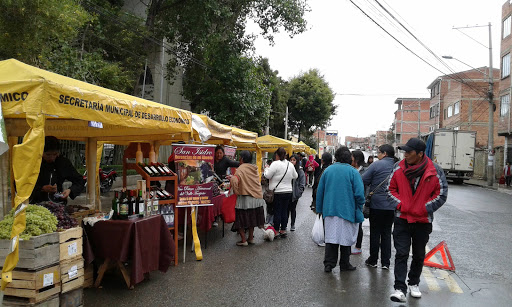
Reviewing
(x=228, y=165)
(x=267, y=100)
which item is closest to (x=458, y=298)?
(x=228, y=165)

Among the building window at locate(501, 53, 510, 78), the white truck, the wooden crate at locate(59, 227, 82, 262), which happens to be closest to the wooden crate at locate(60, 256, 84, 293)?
the wooden crate at locate(59, 227, 82, 262)

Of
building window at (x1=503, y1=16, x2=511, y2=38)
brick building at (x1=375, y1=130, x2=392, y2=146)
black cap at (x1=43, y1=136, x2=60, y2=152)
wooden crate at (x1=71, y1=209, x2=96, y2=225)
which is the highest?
building window at (x1=503, y1=16, x2=511, y2=38)

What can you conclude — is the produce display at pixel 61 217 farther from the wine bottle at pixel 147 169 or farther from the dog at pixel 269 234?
the dog at pixel 269 234

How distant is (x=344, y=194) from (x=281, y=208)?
2596mm

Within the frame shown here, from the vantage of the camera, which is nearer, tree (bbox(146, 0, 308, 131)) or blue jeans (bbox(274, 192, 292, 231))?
blue jeans (bbox(274, 192, 292, 231))

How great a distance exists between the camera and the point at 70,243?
4152 millimetres

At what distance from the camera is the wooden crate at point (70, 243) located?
402 cm

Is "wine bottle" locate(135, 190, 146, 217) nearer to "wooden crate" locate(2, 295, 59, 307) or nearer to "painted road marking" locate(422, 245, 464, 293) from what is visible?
"wooden crate" locate(2, 295, 59, 307)

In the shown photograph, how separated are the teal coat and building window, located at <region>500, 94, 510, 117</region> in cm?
2916

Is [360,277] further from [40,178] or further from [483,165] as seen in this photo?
[483,165]

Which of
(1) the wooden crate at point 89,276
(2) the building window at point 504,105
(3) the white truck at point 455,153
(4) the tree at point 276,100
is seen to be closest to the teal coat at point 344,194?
(1) the wooden crate at point 89,276

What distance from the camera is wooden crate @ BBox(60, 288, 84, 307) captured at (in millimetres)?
4039

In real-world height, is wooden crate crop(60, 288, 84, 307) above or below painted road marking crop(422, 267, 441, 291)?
above

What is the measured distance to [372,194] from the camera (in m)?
5.98
